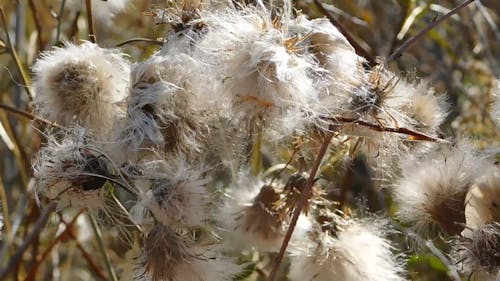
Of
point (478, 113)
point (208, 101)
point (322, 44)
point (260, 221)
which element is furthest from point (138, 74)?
point (478, 113)

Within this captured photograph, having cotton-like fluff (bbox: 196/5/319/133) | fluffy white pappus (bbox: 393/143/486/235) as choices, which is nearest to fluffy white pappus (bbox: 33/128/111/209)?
cotton-like fluff (bbox: 196/5/319/133)

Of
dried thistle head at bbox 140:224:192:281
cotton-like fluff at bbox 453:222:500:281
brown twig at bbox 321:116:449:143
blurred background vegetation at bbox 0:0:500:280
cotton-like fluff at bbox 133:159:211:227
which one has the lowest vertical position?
blurred background vegetation at bbox 0:0:500:280

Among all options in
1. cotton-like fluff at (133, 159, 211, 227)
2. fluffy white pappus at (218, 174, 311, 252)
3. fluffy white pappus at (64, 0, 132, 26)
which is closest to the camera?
cotton-like fluff at (133, 159, 211, 227)

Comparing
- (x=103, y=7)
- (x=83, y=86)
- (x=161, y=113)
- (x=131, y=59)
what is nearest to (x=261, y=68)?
(x=161, y=113)

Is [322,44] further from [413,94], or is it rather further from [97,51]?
[97,51]

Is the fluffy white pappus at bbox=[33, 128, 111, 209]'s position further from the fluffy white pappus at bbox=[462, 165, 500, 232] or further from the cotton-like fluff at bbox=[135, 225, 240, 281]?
the fluffy white pappus at bbox=[462, 165, 500, 232]

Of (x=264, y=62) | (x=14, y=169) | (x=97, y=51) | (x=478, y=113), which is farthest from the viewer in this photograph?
(x=14, y=169)
